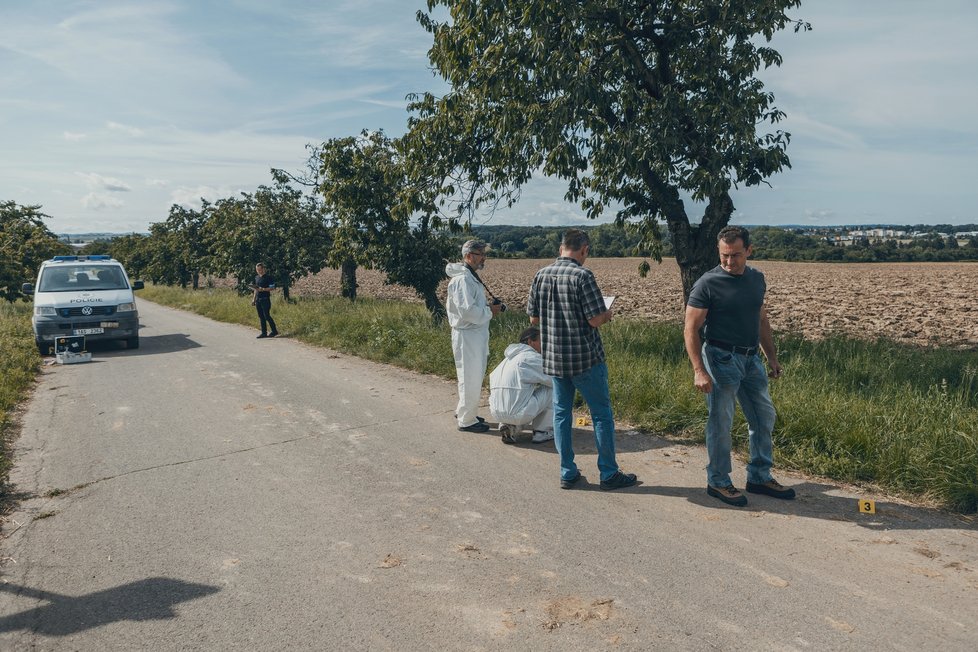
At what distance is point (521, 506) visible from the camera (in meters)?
4.81

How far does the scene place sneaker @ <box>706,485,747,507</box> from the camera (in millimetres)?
4723

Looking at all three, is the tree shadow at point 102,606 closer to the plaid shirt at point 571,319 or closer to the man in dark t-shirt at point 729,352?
the plaid shirt at point 571,319

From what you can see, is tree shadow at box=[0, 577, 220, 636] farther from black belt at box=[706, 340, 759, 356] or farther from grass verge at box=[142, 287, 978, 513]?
grass verge at box=[142, 287, 978, 513]

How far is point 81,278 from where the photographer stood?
14.8m

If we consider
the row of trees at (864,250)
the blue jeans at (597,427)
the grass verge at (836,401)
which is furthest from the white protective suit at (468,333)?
the row of trees at (864,250)

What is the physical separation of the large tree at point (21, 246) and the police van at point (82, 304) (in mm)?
7883

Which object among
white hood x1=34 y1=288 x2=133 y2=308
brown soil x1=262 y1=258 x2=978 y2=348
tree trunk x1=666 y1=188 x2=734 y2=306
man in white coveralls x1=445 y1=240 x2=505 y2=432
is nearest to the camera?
man in white coveralls x1=445 y1=240 x2=505 y2=432

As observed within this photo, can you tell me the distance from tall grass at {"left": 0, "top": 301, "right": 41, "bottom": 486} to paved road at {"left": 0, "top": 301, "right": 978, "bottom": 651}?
31 cm

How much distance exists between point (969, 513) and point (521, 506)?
3.04 metres

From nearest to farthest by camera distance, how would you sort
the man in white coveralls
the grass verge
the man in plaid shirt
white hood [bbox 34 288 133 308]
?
the grass verge → the man in plaid shirt → the man in white coveralls → white hood [bbox 34 288 133 308]

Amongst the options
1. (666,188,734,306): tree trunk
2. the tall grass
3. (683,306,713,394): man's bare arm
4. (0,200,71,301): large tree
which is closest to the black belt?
(683,306,713,394): man's bare arm

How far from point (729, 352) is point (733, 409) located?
450 millimetres

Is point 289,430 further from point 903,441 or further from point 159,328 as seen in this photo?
point 159,328

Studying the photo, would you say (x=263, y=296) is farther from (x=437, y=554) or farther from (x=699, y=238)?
(x=437, y=554)
